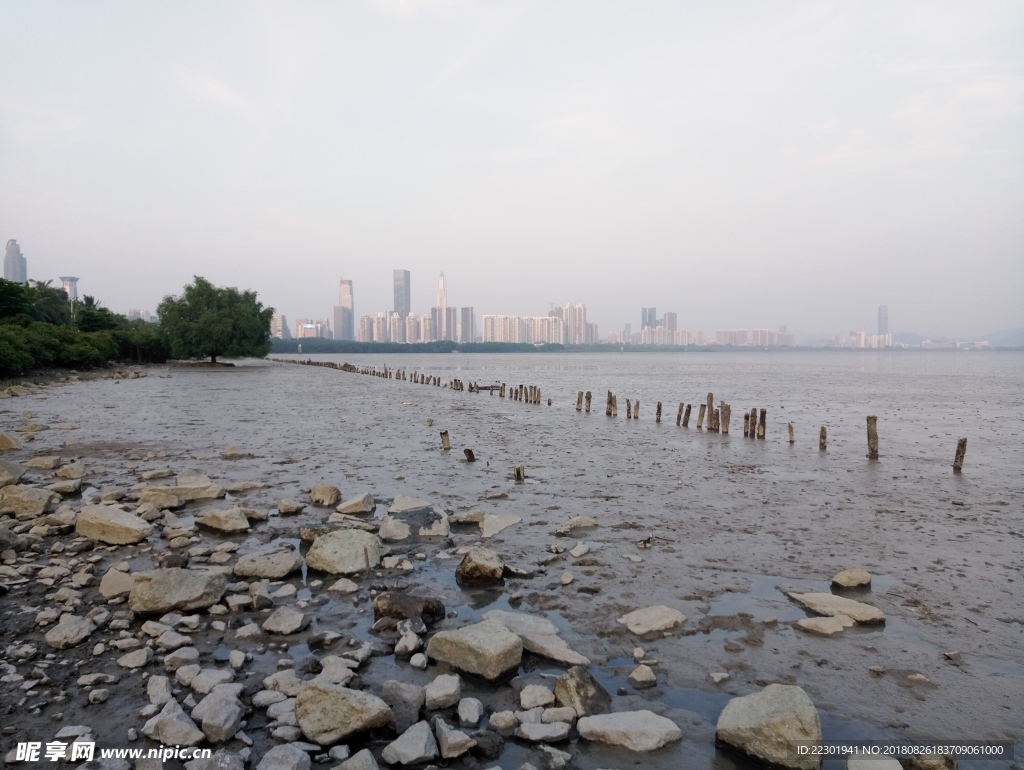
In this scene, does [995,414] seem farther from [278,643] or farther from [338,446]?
[278,643]

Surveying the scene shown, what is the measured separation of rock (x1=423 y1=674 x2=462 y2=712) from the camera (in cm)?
477

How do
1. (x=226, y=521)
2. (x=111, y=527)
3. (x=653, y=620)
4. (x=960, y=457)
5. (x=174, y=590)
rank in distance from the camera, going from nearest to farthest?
(x=174, y=590)
(x=653, y=620)
(x=111, y=527)
(x=226, y=521)
(x=960, y=457)

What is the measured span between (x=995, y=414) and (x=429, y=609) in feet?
124

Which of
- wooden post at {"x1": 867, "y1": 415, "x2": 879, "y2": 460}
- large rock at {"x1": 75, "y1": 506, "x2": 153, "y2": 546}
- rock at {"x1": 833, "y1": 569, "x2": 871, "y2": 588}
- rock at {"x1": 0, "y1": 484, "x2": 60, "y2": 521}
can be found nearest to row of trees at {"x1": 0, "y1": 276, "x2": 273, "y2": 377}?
rock at {"x1": 0, "y1": 484, "x2": 60, "y2": 521}

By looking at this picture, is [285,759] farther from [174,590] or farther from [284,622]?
[174,590]

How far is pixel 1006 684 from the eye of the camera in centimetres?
544

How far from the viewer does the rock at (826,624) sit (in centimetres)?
635

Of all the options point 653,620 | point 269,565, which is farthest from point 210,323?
point 653,620

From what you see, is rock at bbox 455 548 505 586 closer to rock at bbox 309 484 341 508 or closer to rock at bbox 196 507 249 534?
rock at bbox 196 507 249 534

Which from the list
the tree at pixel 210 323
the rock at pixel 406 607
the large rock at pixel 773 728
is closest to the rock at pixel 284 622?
the rock at pixel 406 607

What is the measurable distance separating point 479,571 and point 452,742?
10.8 feet

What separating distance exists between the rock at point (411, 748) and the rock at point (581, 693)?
3.54ft

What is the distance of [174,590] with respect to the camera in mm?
6309

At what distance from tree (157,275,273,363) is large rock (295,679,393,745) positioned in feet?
253
